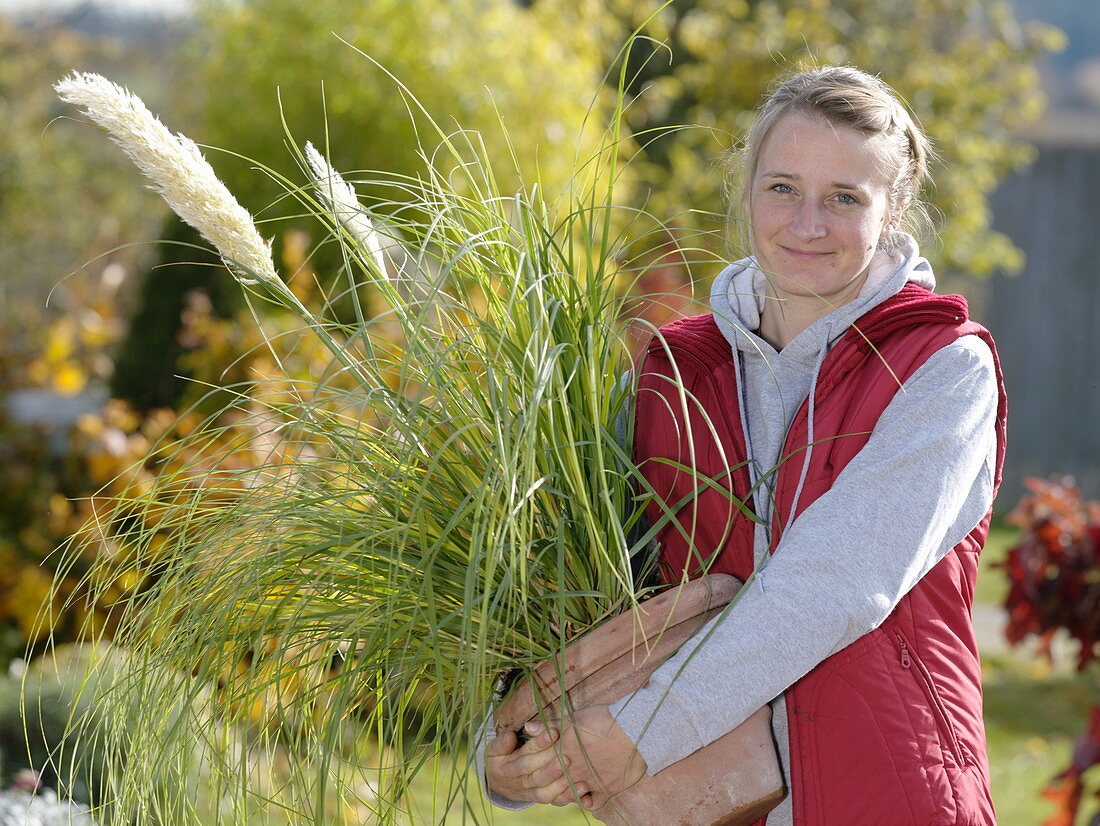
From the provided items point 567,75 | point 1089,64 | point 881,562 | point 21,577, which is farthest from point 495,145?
point 1089,64

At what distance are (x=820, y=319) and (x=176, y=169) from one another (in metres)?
0.83

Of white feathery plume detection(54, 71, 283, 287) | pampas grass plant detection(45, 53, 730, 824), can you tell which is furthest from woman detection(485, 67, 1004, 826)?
white feathery plume detection(54, 71, 283, 287)

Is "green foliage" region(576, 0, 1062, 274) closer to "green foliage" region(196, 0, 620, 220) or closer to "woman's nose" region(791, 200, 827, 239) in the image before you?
"green foliage" region(196, 0, 620, 220)

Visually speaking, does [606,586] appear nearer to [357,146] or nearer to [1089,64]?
[357,146]

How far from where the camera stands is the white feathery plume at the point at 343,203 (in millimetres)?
1495

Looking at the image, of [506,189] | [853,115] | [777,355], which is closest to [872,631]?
[777,355]

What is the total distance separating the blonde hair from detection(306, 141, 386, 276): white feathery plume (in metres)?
0.52

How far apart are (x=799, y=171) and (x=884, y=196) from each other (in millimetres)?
125

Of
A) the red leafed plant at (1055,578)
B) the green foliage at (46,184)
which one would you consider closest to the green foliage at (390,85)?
the red leafed plant at (1055,578)

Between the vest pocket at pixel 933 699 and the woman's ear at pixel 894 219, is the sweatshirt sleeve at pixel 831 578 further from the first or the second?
the woman's ear at pixel 894 219

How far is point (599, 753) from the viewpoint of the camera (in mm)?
1349

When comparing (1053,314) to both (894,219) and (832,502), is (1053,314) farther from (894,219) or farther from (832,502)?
(832,502)

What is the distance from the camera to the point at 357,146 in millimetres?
5910

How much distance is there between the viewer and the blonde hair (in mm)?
1514
